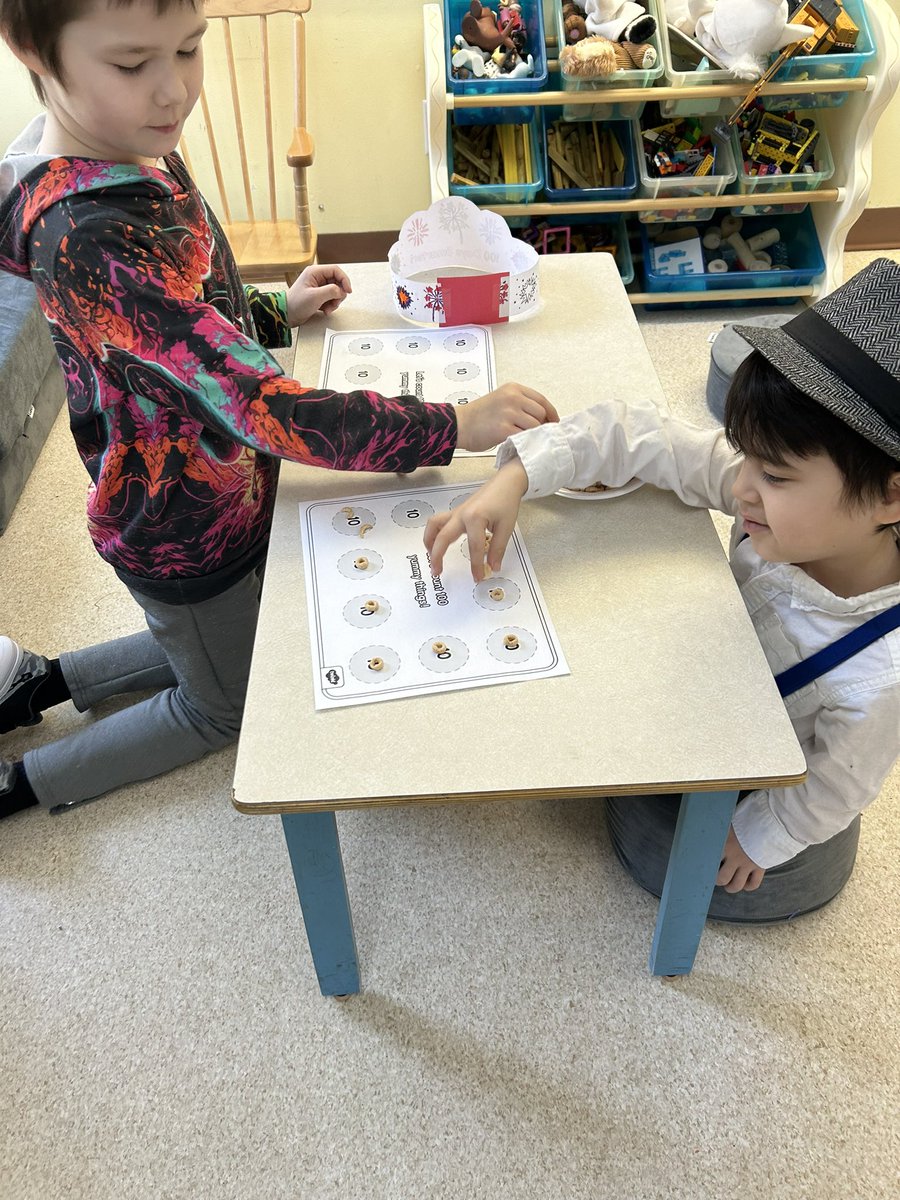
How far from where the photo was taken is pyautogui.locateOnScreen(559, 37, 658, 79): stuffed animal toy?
6.28 feet

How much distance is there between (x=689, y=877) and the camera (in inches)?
39.6

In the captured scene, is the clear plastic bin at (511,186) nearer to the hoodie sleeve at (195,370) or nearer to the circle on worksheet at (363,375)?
the circle on worksheet at (363,375)

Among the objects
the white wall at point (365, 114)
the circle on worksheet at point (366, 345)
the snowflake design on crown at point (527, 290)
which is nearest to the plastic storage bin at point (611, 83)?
the white wall at point (365, 114)

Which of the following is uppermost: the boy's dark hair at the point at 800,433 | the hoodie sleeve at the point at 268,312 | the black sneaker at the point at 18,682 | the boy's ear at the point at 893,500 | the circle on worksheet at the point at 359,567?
the boy's dark hair at the point at 800,433

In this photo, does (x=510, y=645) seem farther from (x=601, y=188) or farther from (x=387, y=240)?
(x=387, y=240)

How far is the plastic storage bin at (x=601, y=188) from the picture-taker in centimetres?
212

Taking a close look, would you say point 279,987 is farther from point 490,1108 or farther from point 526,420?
point 526,420

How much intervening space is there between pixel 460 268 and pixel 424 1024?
3.36ft

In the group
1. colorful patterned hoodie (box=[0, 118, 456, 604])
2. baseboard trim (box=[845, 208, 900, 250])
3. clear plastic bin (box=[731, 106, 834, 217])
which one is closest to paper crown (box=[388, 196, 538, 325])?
colorful patterned hoodie (box=[0, 118, 456, 604])

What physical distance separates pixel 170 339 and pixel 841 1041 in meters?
1.12

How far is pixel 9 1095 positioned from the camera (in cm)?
112

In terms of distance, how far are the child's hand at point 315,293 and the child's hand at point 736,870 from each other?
0.84m

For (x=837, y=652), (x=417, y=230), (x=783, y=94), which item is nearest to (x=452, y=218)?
(x=417, y=230)

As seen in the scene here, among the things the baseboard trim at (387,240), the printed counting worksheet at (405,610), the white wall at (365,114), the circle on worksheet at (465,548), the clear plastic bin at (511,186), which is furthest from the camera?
the baseboard trim at (387,240)
